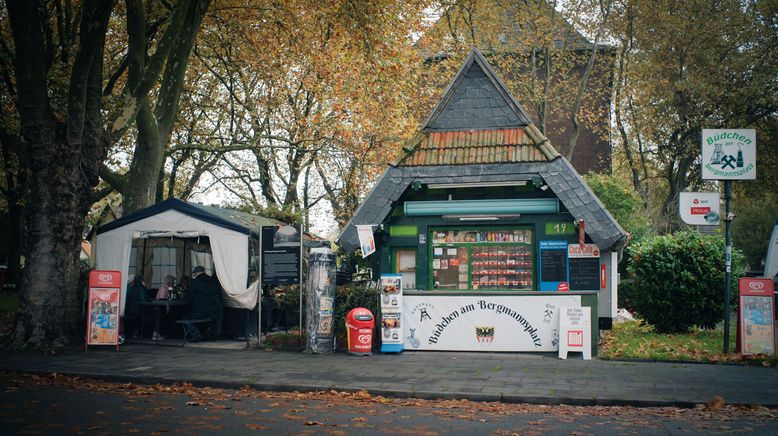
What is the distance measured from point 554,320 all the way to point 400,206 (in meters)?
5.08

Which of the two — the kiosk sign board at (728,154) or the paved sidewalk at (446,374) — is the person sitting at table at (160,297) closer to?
the paved sidewalk at (446,374)

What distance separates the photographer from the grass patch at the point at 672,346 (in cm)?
1352

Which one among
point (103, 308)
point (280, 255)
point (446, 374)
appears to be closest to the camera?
point (446, 374)

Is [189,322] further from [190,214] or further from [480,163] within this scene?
[480,163]

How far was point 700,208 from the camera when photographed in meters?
14.4

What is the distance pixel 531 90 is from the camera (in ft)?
100

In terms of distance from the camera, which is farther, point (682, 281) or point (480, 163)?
point (480, 163)

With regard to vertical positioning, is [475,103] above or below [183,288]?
above

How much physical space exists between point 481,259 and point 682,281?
4.62 metres

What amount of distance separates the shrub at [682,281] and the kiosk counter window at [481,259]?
108 inches

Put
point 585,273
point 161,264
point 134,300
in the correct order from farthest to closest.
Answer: point 161,264
point 134,300
point 585,273

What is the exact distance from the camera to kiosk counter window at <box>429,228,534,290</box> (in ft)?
58.2

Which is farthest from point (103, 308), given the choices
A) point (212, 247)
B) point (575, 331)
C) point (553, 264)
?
point (553, 264)

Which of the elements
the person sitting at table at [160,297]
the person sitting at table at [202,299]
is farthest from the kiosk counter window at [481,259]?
the person sitting at table at [160,297]
